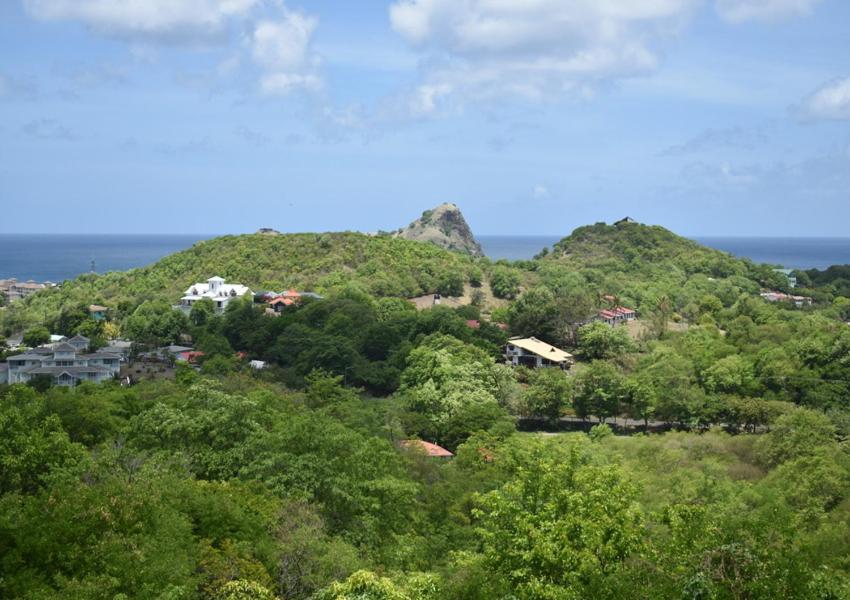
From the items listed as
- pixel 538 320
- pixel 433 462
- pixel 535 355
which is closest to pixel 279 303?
pixel 538 320

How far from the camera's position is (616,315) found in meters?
61.0

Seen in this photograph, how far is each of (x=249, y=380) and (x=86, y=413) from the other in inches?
456

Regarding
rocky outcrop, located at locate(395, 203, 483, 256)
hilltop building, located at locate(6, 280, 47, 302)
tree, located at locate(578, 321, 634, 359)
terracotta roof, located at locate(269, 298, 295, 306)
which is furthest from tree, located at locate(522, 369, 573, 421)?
rocky outcrop, located at locate(395, 203, 483, 256)

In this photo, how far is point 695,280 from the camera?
7894 cm

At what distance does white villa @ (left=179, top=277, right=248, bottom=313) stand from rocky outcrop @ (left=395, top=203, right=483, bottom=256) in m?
54.2

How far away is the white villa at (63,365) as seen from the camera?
41.3 meters

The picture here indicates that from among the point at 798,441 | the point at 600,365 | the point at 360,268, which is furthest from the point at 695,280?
the point at 798,441

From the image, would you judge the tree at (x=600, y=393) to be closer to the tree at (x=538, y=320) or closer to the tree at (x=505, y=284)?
the tree at (x=538, y=320)

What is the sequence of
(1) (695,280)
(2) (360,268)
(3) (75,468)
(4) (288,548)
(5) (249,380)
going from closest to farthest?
(4) (288,548) → (3) (75,468) → (5) (249,380) → (2) (360,268) → (1) (695,280)

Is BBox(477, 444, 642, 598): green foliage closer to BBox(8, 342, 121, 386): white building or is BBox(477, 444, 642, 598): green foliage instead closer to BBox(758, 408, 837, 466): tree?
BBox(758, 408, 837, 466): tree

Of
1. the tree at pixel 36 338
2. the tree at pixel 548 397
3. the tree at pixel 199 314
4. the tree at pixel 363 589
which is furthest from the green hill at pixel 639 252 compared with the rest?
the tree at pixel 363 589

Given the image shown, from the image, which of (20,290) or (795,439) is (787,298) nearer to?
(795,439)

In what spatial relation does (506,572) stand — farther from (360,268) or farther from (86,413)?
(360,268)

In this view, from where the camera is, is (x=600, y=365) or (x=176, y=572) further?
(x=600, y=365)
